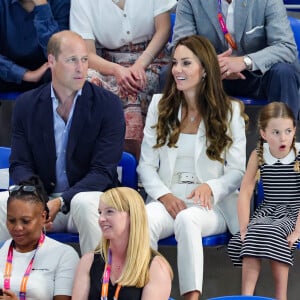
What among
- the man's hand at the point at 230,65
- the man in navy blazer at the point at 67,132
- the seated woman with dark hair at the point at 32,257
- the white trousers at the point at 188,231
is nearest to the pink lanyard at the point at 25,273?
the seated woman with dark hair at the point at 32,257

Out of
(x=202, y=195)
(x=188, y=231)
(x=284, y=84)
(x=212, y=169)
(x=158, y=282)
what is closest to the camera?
(x=158, y=282)

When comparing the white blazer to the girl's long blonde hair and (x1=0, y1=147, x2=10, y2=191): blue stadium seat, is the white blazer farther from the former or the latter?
the girl's long blonde hair

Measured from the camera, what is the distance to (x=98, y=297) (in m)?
3.56

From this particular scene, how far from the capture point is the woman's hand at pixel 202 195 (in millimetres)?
4371

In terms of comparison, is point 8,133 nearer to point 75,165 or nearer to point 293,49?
point 75,165

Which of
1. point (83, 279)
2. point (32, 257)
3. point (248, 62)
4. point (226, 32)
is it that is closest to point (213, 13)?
point (226, 32)

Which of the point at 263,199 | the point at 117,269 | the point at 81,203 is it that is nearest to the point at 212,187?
the point at 263,199

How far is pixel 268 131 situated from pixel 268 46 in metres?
0.87

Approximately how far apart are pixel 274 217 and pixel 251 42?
1.20 metres

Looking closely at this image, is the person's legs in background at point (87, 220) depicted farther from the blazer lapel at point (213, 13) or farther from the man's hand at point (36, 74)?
the blazer lapel at point (213, 13)

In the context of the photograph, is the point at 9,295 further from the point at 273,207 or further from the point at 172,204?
the point at 273,207

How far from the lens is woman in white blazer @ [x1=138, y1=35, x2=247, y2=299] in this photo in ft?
14.5

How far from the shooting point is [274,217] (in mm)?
4289

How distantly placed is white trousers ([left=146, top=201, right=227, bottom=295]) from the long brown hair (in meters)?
0.32
